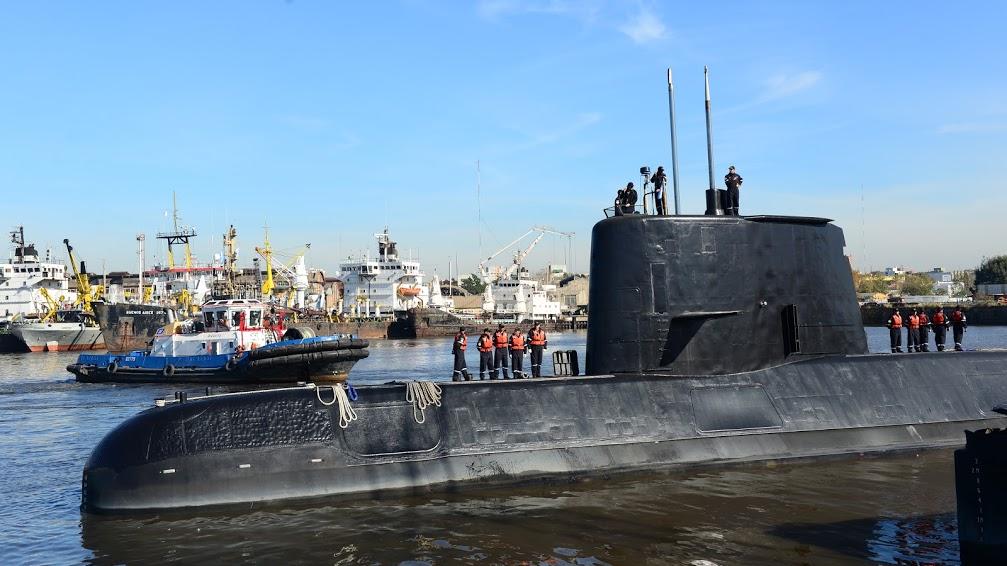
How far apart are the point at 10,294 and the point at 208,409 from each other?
7147 centimetres

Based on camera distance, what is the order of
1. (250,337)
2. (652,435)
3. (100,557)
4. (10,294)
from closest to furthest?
(100,557), (652,435), (250,337), (10,294)

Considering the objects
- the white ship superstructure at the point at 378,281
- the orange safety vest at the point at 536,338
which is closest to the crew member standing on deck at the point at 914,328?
the orange safety vest at the point at 536,338

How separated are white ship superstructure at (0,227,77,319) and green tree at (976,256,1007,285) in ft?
324

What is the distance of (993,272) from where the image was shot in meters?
99.6

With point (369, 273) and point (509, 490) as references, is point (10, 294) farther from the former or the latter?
point (509, 490)

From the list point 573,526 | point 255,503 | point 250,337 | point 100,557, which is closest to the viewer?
point 100,557

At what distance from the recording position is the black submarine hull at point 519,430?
412 inches

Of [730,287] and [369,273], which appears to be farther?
[369,273]

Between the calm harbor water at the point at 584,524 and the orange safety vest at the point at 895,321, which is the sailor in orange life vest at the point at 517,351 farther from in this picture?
the orange safety vest at the point at 895,321

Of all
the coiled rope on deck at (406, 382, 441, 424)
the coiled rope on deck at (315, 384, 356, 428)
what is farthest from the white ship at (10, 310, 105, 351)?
the coiled rope on deck at (406, 382, 441, 424)

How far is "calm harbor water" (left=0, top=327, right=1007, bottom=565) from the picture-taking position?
8.84 m

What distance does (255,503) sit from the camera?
10.4 meters

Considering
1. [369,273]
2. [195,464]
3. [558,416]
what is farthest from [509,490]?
[369,273]

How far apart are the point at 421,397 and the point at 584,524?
2.93 meters
